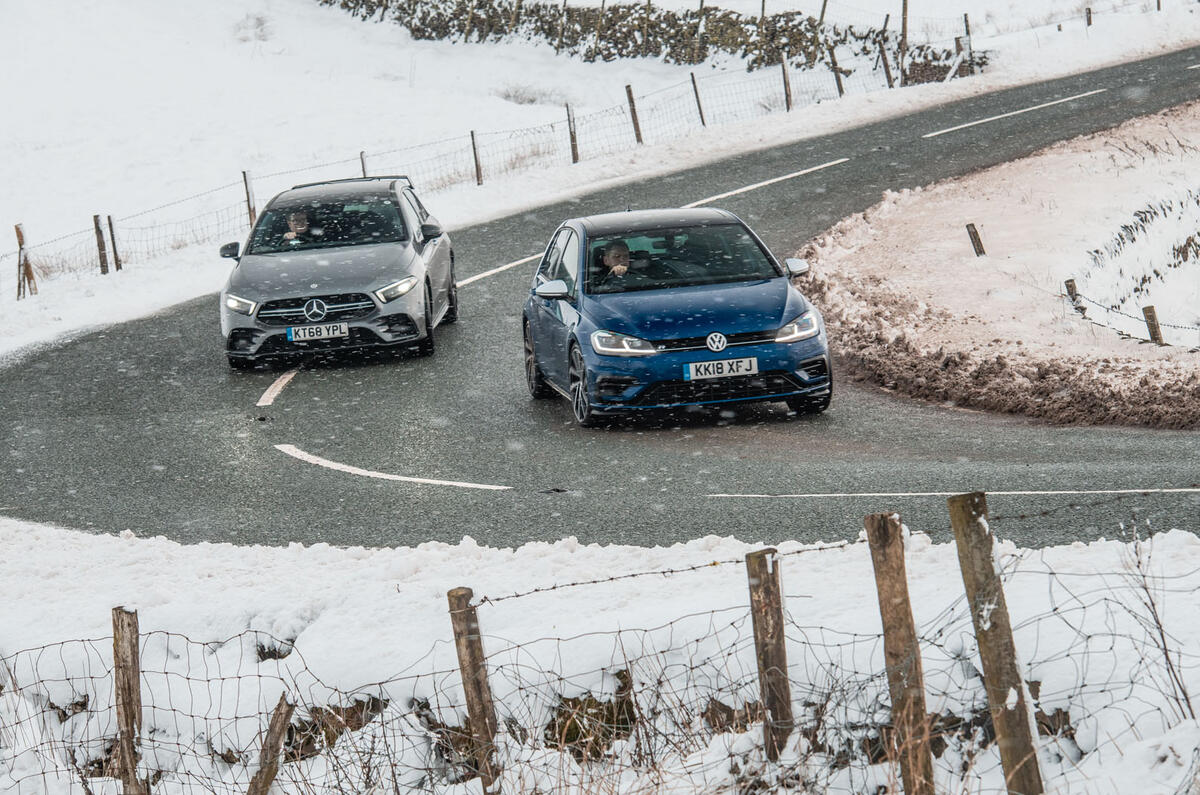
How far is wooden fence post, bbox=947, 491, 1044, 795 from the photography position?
4.21 m

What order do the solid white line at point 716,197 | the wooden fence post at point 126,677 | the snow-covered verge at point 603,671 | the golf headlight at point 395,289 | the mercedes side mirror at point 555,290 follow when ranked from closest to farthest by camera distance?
the snow-covered verge at point 603,671, the wooden fence post at point 126,677, the mercedes side mirror at point 555,290, the golf headlight at point 395,289, the solid white line at point 716,197

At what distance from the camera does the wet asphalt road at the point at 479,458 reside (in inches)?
340

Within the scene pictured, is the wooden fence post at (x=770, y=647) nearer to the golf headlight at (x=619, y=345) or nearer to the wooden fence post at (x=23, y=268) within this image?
the golf headlight at (x=619, y=345)

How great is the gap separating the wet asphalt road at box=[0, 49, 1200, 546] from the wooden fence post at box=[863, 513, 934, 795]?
3.42 meters

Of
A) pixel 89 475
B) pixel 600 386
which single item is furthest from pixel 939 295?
pixel 89 475

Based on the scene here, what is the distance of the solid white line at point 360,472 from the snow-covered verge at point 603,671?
245 cm

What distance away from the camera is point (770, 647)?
4.72 m

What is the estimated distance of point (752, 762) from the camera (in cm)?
493

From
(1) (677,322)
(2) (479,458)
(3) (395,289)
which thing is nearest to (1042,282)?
(1) (677,322)

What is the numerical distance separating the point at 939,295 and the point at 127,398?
9.22 m

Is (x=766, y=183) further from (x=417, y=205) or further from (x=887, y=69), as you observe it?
(x=887, y=69)

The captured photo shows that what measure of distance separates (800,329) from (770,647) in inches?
255

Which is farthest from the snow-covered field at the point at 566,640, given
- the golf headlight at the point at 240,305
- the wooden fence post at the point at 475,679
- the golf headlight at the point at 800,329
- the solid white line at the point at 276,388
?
the golf headlight at the point at 240,305

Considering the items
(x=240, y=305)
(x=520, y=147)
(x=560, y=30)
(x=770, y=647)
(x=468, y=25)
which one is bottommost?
(x=520, y=147)
